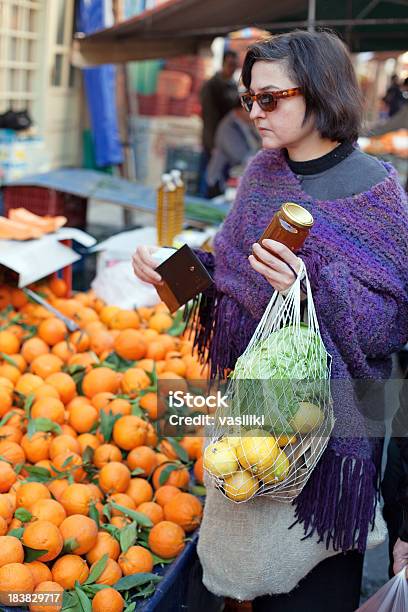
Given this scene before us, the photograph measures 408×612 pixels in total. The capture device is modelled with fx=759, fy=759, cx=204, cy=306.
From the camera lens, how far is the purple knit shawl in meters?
1.79

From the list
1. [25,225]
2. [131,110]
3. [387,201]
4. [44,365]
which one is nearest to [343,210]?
[387,201]

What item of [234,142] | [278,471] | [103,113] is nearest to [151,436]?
[278,471]

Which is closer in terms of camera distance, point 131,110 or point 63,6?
point 63,6

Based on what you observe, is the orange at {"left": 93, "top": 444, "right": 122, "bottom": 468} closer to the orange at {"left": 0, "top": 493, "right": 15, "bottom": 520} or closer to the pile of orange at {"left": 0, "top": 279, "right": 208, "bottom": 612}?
the pile of orange at {"left": 0, "top": 279, "right": 208, "bottom": 612}

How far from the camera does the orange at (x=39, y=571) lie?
2.00m

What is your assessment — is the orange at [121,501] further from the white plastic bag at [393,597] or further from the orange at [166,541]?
the white plastic bag at [393,597]

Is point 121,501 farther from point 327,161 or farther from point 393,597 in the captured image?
point 327,161

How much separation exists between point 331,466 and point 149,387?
119 cm

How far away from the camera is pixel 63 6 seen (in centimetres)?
679

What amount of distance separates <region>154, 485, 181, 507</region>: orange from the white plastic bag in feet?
2.73

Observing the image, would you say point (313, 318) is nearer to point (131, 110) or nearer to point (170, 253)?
point (170, 253)

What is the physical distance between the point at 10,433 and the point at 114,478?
1.28 ft

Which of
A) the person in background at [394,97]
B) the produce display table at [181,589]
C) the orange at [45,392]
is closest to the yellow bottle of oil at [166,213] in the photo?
the orange at [45,392]

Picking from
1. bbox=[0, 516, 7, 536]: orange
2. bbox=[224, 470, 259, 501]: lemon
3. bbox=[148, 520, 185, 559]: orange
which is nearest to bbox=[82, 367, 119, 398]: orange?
bbox=[148, 520, 185, 559]: orange
